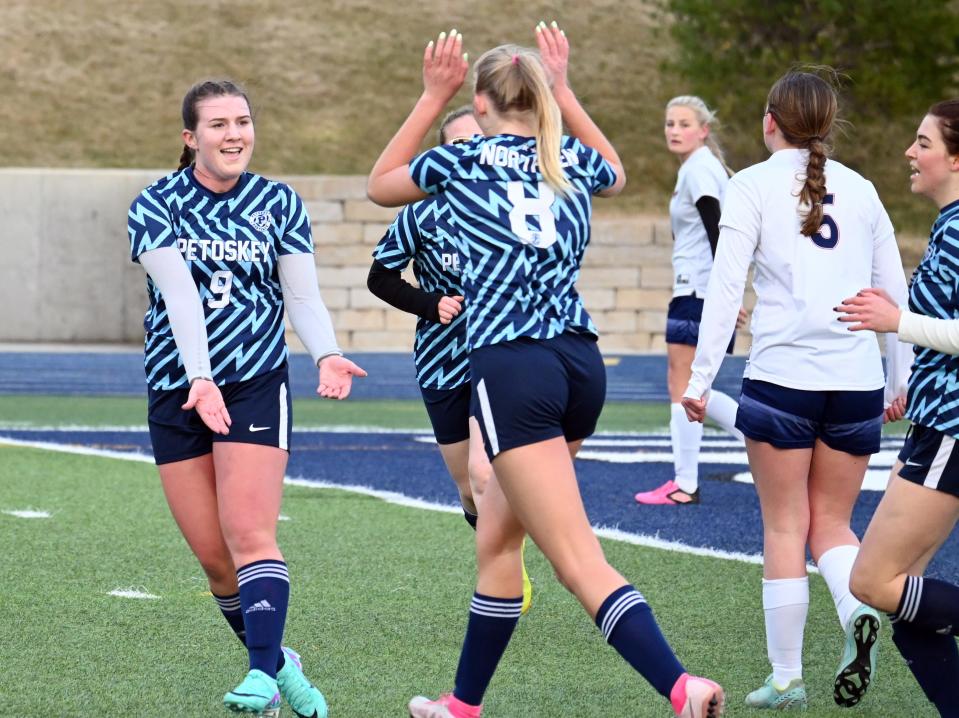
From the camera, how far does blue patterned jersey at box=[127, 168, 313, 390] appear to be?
4305mm

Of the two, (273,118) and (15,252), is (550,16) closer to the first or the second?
(273,118)

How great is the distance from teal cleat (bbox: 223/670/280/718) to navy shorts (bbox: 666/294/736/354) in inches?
169

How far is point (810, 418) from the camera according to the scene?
177 inches

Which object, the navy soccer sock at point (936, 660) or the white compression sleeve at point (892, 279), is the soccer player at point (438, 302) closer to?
the white compression sleeve at point (892, 279)

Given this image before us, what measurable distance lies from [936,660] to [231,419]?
202 centimetres

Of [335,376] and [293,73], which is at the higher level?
[293,73]

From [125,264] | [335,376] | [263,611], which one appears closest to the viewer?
[263,611]

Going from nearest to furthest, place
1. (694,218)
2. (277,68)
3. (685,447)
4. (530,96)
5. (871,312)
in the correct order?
(530,96) < (871,312) < (694,218) < (685,447) < (277,68)

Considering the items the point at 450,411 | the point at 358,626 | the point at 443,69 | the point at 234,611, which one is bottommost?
the point at 358,626

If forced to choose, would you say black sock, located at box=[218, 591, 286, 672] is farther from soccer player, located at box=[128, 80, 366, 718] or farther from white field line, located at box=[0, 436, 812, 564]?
white field line, located at box=[0, 436, 812, 564]

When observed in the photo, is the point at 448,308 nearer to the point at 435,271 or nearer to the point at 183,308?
the point at 435,271

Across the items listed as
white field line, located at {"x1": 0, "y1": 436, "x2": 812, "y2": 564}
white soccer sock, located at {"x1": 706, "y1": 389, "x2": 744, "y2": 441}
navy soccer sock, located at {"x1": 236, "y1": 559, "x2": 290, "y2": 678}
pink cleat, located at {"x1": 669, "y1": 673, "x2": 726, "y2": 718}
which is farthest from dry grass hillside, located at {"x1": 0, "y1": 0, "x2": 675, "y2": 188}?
pink cleat, located at {"x1": 669, "y1": 673, "x2": 726, "y2": 718}

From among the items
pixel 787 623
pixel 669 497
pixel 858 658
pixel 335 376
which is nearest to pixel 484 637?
pixel 335 376

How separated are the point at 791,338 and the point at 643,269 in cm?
1729
